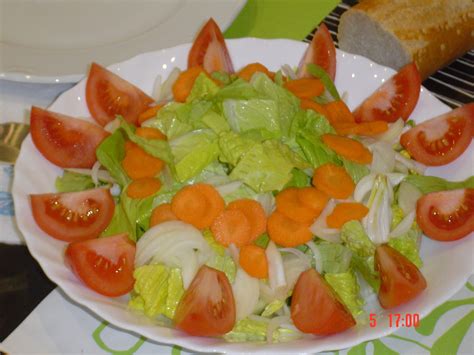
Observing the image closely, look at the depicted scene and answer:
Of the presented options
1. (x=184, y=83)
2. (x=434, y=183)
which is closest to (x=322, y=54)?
(x=184, y=83)

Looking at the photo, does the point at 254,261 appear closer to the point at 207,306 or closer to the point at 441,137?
the point at 207,306

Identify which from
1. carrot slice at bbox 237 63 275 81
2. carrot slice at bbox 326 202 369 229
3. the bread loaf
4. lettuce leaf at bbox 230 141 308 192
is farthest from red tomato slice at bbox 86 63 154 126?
the bread loaf

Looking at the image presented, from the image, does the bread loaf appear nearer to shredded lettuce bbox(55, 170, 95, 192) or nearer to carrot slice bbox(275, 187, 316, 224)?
carrot slice bbox(275, 187, 316, 224)

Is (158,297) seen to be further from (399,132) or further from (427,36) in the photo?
(427,36)

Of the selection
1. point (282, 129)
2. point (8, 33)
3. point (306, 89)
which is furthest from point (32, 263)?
point (8, 33)

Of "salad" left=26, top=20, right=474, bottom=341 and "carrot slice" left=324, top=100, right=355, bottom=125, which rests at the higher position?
"carrot slice" left=324, top=100, right=355, bottom=125

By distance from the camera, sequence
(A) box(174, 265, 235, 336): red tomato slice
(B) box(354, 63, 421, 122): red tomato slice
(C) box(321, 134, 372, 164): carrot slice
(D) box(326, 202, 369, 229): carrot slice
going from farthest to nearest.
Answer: (B) box(354, 63, 421, 122): red tomato slice → (C) box(321, 134, 372, 164): carrot slice → (D) box(326, 202, 369, 229): carrot slice → (A) box(174, 265, 235, 336): red tomato slice

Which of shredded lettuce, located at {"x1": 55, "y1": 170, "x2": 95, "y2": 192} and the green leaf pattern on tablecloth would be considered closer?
the green leaf pattern on tablecloth

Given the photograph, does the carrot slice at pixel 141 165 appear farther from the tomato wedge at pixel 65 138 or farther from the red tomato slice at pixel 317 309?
the red tomato slice at pixel 317 309

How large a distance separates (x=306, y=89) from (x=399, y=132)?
30 centimetres

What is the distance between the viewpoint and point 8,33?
94.0 inches

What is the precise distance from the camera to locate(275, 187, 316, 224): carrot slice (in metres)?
1.53

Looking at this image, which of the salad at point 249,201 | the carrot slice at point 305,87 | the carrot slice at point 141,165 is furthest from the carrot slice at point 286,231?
the carrot slice at point 305,87

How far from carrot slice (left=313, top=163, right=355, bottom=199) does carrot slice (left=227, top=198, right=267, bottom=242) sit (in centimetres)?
16
